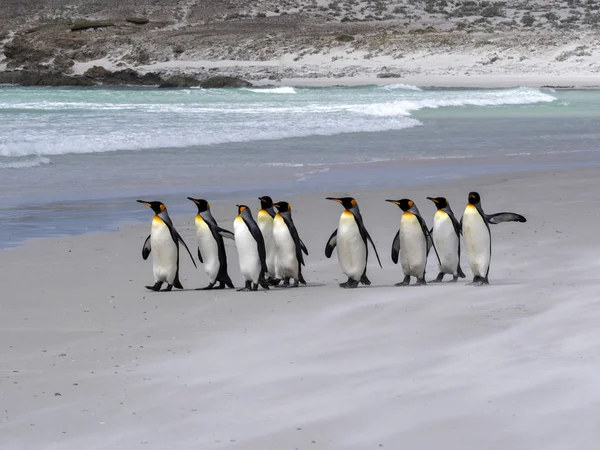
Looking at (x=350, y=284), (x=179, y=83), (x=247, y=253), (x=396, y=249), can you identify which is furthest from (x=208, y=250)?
(x=179, y=83)

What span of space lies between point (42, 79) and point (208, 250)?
45004mm

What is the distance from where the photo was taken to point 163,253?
20.3ft

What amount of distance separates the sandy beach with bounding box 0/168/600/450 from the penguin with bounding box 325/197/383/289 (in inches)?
5.9

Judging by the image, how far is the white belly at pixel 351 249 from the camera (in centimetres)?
611

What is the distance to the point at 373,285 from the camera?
609 centimetres

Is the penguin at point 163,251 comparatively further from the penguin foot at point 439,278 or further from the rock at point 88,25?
the rock at point 88,25

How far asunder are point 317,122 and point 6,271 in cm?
1343

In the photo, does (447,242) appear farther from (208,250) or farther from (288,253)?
(208,250)

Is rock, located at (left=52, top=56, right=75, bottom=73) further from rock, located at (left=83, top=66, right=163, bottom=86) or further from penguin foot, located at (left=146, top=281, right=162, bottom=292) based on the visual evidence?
penguin foot, located at (left=146, top=281, right=162, bottom=292)

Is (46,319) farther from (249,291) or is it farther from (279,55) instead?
(279,55)

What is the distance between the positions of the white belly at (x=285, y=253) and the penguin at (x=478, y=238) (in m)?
0.93

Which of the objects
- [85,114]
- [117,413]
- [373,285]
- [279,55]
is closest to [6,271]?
[373,285]

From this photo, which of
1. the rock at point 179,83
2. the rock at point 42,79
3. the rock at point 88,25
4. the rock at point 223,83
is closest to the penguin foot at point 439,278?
the rock at point 223,83

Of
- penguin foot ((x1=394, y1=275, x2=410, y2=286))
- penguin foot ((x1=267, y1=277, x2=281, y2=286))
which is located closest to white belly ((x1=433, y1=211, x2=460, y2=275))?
penguin foot ((x1=394, y1=275, x2=410, y2=286))
